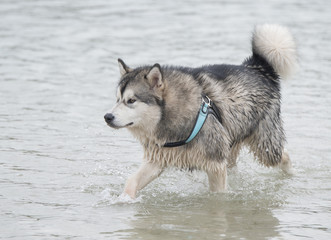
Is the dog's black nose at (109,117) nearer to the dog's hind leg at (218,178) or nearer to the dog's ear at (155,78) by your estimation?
the dog's ear at (155,78)

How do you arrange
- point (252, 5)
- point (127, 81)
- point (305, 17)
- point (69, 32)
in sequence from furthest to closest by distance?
point (252, 5)
point (305, 17)
point (69, 32)
point (127, 81)

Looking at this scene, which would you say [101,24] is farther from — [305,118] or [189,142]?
[189,142]

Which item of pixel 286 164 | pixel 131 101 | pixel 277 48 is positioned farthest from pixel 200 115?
pixel 286 164

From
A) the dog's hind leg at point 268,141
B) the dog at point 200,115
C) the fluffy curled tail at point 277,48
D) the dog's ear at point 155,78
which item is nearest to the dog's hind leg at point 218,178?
the dog at point 200,115

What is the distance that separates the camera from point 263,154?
7.09m

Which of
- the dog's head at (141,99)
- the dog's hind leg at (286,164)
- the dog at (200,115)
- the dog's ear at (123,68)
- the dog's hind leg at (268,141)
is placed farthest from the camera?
the dog's hind leg at (286,164)

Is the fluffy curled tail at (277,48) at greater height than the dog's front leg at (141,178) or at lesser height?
greater

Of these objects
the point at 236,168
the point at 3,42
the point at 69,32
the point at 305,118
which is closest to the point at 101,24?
the point at 69,32

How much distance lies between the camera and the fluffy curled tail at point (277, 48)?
7.20 metres

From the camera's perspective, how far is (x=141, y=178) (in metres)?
6.39

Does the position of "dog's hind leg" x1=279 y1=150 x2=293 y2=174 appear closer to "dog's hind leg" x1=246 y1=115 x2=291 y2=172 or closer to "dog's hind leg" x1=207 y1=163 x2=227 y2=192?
"dog's hind leg" x1=246 y1=115 x2=291 y2=172

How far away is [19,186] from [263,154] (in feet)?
8.32

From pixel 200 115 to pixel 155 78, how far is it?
1.80ft

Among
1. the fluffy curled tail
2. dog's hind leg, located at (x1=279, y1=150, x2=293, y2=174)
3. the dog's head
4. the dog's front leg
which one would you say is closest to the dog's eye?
Result: the dog's head
